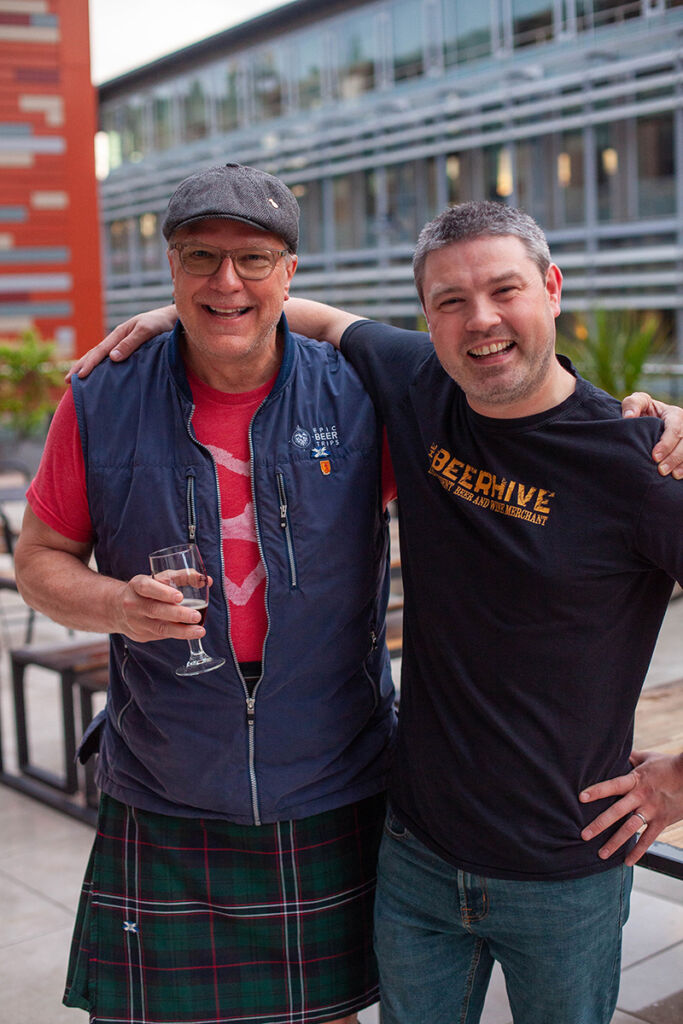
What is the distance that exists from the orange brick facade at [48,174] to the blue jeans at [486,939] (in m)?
11.7

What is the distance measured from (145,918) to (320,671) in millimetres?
507

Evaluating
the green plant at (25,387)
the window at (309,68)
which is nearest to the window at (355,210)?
the window at (309,68)

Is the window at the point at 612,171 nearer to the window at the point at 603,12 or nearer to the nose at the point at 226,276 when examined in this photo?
the window at the point at 603,12

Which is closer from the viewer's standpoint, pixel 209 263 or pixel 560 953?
pixel 560 953

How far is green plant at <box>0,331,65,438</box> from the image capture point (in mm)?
10047

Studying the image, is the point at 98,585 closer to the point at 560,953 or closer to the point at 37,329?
the point at 560,953

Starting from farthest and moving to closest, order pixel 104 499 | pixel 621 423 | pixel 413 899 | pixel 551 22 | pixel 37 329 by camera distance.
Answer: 1. pixel 37 329
2. pixel 551 22
3. pixel 104 499
4. pixel 413 899
5. pixel 621 423

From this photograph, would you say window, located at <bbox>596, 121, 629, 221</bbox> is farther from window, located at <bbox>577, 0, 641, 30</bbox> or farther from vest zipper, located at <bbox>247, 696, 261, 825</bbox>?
vest zipper, located at <bbox>247, 696, 261, 825</bbox>

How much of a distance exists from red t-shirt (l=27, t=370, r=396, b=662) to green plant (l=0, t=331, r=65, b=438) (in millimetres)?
8480

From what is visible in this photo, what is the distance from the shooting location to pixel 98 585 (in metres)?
1.66

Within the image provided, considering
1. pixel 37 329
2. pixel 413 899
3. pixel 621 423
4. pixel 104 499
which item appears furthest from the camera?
pixel 37 329

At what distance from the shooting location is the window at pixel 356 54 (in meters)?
11.4

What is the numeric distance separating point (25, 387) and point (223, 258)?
29.3 feet

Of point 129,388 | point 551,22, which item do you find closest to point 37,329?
point 551,22
